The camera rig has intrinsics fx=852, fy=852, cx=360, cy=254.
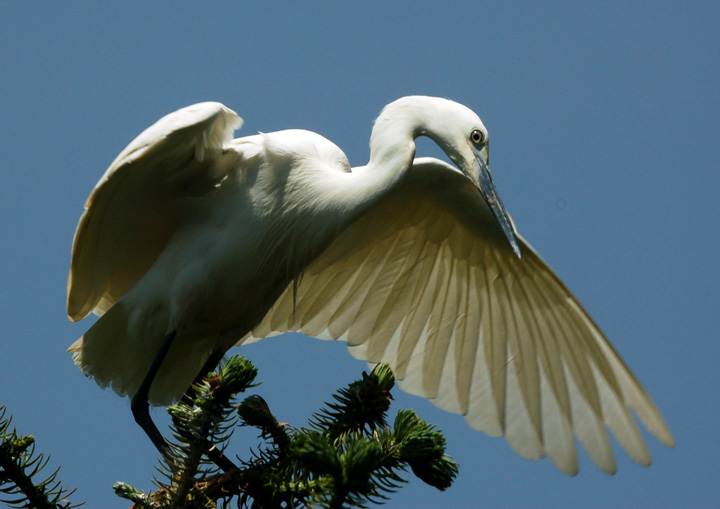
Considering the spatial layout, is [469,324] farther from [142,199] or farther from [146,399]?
[142,199]

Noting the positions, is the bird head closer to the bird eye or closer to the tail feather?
the bird eye

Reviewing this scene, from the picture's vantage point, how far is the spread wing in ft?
16.6

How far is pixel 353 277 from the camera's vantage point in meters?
5.54

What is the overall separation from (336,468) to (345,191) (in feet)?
6.86

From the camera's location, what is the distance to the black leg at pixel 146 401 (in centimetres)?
482

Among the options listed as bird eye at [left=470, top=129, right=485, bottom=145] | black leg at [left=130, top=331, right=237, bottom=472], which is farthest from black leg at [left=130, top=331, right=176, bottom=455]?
bird eye at [left=470, top=129, right=485, bottom=145]

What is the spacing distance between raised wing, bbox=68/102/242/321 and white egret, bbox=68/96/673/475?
0.01 meters

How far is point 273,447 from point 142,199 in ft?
6.01

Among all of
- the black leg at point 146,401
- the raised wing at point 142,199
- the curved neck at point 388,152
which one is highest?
the curved neck at point 388,152

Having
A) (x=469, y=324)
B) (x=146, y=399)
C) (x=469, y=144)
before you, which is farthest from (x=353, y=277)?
(x=146, y=399)

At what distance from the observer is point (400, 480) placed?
3.18 m

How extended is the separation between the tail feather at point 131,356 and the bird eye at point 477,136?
2025 mm

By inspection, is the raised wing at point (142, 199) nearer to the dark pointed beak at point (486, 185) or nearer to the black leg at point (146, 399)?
the black leg at point (146, 399)

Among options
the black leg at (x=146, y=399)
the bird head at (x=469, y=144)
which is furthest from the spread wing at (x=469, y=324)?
the black leg at (x=146, y=399)
